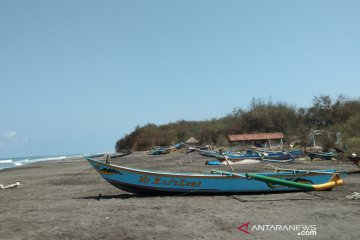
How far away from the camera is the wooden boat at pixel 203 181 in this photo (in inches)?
507

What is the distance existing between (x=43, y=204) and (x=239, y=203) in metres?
6.82

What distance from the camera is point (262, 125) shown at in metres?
67.7

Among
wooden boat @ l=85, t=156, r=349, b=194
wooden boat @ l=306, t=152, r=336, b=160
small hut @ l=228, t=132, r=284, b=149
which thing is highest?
small hut @ l=228, t=132, r=284, b=149

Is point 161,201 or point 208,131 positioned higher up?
point 208,131

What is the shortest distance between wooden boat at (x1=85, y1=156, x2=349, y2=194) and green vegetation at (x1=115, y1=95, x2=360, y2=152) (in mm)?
23675

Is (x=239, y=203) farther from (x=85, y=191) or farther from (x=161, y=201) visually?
(x=85, y=191)

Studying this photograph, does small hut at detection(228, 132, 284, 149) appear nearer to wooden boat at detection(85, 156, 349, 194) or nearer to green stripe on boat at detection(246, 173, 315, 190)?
wooden boat at detection(85, 156, 349, 194)

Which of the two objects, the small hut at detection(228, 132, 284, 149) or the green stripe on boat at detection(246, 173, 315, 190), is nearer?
the green stripe on boat at detection(246, 173, 315, 190)

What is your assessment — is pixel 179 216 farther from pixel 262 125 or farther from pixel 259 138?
pixel 262 125

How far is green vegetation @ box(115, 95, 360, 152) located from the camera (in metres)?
54.1

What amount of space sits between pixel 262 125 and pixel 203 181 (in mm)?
56552

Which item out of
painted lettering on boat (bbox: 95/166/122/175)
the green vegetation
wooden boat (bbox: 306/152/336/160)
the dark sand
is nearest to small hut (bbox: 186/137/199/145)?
the green vegetation

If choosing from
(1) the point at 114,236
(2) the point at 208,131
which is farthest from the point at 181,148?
(1) the point at 114,236

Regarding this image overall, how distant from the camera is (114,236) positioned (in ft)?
26.6
